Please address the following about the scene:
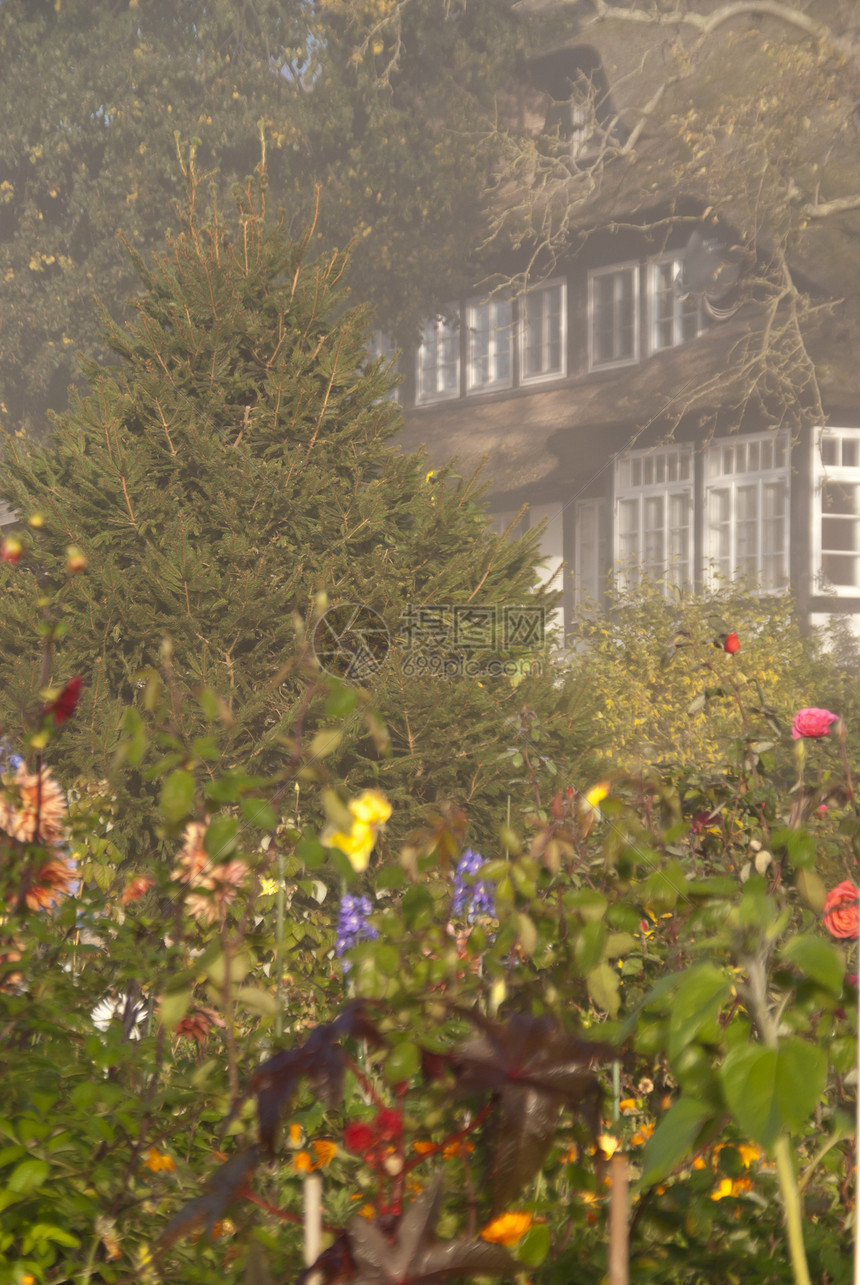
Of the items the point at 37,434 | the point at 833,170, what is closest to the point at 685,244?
the point at 833,170

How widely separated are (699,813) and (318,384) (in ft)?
10.9

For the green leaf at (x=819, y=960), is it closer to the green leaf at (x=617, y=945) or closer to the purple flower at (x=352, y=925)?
the green leaf at (x=617, y=945)

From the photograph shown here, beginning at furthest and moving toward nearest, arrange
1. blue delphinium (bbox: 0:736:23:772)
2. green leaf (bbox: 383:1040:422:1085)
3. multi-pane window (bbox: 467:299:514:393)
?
1. multi-pane window (bbox: 467:299:514:393)
2. blue delphinium (bbox: 0:736:23:772)
3. green leaf (bbox: 383:1040:422:1085)

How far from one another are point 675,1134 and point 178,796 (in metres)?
0.60

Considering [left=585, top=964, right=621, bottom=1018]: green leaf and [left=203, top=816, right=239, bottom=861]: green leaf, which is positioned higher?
[left=203, top=816, right=239, bottom=861]: green leaf

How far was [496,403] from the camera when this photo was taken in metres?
16.0

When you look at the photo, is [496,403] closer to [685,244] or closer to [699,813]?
[685,244]

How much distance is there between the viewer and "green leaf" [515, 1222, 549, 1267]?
99cm

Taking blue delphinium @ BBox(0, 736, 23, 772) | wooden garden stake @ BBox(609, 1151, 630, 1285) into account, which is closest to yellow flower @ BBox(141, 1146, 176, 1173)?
wooden garden stake @ BBox(609, 1151, 630, 1285)

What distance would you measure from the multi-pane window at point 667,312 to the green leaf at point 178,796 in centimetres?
1406

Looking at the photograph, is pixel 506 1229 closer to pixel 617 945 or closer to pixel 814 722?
pixel 617 945

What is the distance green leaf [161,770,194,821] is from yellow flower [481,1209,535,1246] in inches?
20.1

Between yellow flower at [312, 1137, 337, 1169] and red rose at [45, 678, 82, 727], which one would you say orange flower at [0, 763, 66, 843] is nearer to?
red rose at [45, 678, 82, 727]

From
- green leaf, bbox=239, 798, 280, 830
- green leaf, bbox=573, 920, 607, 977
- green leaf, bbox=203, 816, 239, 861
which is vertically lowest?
green leaf, bbox=573, 920, 607, 977
